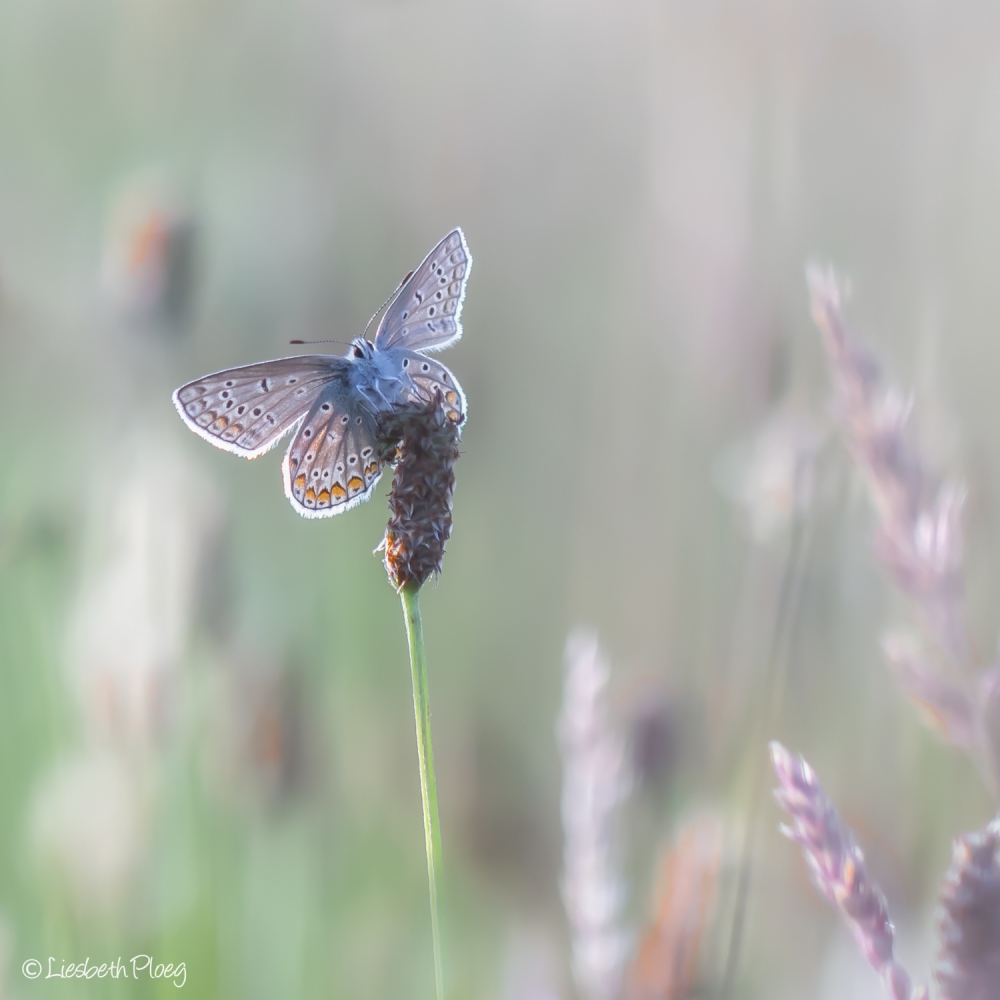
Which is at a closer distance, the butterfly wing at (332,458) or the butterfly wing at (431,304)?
the butterfly wing at (332,458)

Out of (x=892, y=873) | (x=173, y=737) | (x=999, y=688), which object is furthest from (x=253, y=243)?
(x=999, y=688)

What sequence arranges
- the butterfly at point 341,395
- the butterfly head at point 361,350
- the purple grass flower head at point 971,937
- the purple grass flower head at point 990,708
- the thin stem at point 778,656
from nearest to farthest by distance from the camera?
the purple grass flower head at point 971,937
the purple grass flower head at point 990,708
the thin stem at point 778,656
the butterfly at point 341,395
the butterfly head at point 361,350

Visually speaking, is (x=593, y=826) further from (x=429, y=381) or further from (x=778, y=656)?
(x=429, y=381)

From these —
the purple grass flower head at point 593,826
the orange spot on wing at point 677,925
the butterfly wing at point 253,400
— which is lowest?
the orange spot on wing at point 677,925

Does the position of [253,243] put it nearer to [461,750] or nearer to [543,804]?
[461,750]

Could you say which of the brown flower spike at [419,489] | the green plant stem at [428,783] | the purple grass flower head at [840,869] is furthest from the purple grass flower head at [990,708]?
the brown flower spike at [419,489]

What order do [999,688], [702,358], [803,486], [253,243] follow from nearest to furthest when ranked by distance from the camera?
1. [999,688]
2. [803,486]
3. [702,358]
4. [253,243]

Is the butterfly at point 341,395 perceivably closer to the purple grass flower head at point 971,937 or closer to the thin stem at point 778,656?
the thin stem at point 778,656
